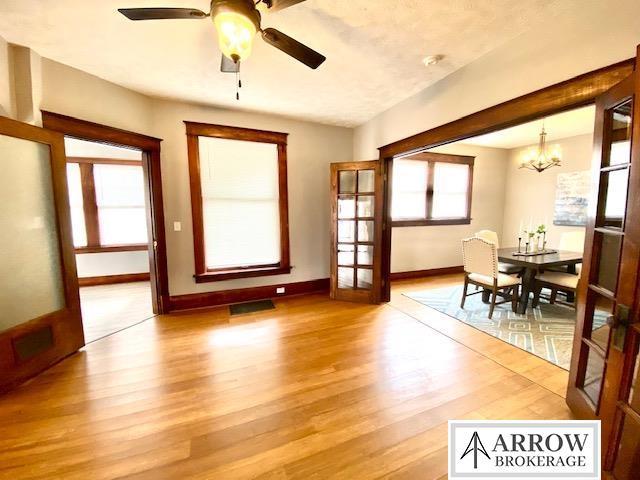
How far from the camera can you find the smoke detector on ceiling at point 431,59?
2275mm

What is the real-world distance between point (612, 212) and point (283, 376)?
7.94 ft

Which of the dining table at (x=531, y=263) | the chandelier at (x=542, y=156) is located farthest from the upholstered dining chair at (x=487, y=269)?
the chandelier at (x=542, y=156)

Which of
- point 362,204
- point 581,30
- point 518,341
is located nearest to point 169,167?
point 362,204

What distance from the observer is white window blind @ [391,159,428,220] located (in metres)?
5.06

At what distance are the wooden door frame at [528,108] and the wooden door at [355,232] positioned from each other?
31.1 inches

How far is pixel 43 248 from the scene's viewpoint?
2.38m

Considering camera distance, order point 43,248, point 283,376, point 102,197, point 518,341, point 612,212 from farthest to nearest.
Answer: point 102,197
point 518,341
point 43,248
point 283,376
point 612,212

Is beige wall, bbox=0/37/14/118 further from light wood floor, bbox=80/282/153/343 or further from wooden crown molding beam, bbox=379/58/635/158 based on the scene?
wooden crown molding beam, bbox=379/58/635/158

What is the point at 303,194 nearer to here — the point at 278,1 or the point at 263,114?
the point at 263,114

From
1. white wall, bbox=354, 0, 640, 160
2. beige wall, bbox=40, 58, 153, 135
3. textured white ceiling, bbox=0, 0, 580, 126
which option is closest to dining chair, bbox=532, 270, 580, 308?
white wall, bbox=354, 0, 640, 160

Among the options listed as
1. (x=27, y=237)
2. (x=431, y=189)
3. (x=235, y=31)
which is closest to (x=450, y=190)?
(x=431, y=189)

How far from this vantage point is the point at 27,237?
2254 millimetres

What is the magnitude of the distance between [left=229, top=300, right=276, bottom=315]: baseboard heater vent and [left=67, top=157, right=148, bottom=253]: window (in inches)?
96.5

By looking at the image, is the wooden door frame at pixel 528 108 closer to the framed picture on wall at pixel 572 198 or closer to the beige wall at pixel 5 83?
the beige wall at pixel 5 83
